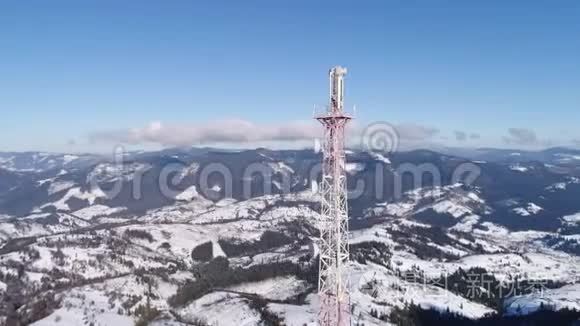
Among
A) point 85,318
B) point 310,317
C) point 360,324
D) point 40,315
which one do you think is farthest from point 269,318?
point 40,315

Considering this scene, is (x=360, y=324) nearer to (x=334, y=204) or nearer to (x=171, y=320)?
(x=171, y=320)

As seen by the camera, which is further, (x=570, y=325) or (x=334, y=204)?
(x=570, y=325)

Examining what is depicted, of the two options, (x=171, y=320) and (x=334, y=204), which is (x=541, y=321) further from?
(x=334, y=204)

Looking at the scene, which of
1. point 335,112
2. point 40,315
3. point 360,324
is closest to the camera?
point 335,112

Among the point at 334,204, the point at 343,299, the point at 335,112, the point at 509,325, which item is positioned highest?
the point at 335,112

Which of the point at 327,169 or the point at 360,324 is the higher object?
the point at 327,169

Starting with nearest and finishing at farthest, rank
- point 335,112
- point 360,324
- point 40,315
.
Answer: point 335,112 < point 360,324 < point 40,315
